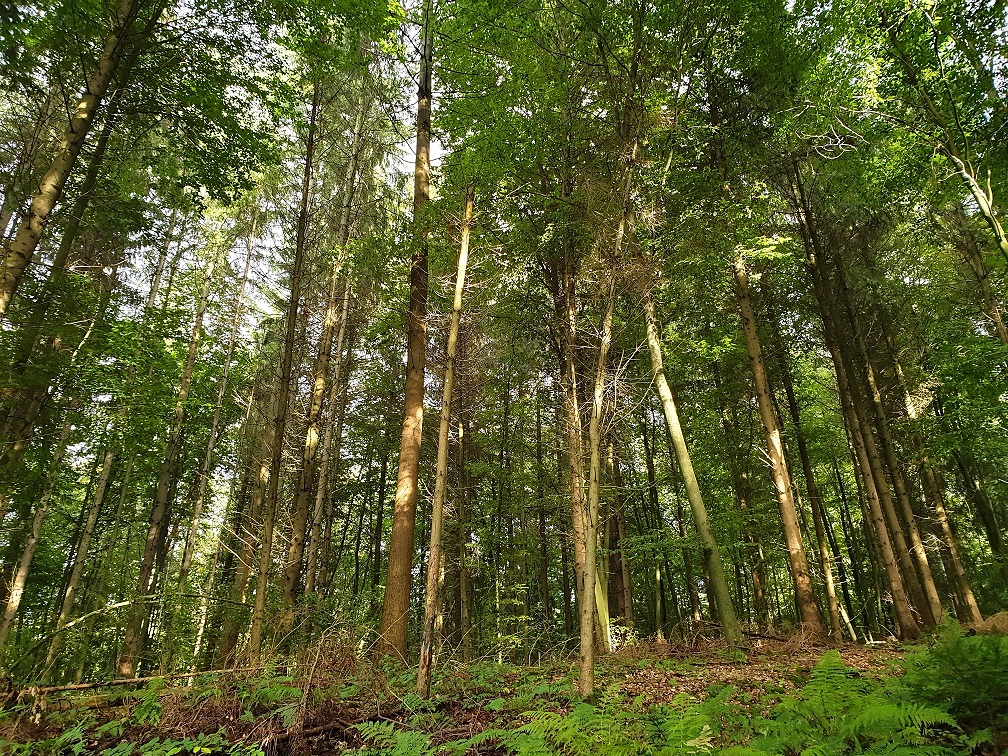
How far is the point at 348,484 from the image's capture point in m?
17.3

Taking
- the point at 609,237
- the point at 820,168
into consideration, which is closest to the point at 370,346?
the point at 609,237

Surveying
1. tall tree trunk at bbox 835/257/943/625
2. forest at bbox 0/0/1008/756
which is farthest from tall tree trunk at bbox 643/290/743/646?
tall tree trunk at bbox 835/257/943/625

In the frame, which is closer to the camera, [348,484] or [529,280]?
[529,280]

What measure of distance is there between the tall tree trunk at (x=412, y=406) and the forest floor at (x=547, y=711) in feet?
2.71

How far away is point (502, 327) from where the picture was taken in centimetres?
1109

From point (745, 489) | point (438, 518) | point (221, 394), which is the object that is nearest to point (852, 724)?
point (438, 518)

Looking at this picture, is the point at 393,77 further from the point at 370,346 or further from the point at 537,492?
the point at 537,492

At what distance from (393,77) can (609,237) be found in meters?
7.68

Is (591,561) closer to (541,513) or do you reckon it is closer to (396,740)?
(396,740)

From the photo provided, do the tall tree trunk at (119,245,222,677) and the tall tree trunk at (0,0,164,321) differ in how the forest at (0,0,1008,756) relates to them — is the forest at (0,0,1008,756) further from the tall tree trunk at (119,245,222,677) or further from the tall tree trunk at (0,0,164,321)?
the tall tree trunk at (119,245,222,677)

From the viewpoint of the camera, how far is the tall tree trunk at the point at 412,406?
6805 mm

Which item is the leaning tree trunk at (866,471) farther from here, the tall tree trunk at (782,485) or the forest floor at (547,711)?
the forest floor at (547,711)

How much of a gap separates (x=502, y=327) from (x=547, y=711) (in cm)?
814

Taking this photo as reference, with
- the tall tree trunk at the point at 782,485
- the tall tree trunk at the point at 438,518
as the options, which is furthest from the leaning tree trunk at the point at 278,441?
the tall tree trunk at the point at 782,485
